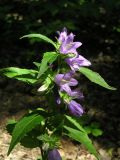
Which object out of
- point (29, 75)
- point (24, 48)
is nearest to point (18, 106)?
point (24, 48)

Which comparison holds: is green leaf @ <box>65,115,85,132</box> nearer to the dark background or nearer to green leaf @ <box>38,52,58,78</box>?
green leaf @ <box>38,52,58,78</box>

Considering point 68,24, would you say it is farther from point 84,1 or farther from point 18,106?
point 18,106

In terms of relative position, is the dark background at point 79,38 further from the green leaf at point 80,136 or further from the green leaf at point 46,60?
the green leaf at point 46,60

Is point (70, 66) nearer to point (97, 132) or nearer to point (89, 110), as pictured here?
point (97, 132)

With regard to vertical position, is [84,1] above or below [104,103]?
above

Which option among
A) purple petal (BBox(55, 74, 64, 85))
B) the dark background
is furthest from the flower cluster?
the dark background

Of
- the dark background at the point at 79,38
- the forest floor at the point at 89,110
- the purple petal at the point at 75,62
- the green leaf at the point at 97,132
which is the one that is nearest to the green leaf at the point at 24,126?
the purple petal at the point at 75,62
